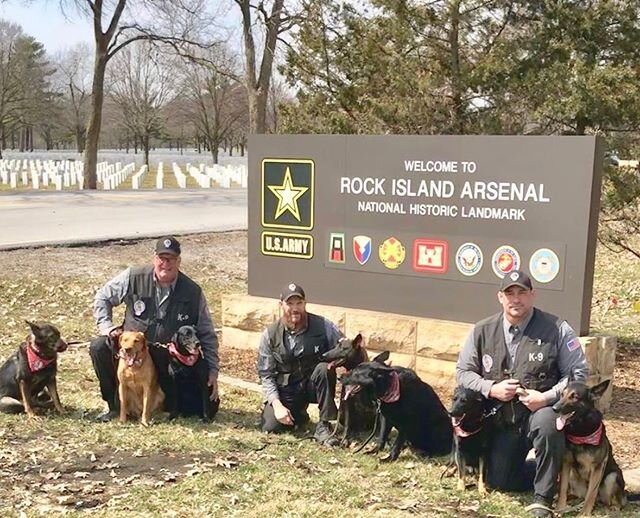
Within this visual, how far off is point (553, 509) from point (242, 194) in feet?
80.7

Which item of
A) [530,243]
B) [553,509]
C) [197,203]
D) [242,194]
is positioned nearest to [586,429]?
[553,509]

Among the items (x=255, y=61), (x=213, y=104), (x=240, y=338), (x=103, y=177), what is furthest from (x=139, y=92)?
(x=240, y=338)

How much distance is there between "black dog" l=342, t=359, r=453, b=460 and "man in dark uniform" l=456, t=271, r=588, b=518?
50cm

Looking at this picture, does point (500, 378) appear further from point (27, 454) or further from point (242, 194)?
point (242, 194)

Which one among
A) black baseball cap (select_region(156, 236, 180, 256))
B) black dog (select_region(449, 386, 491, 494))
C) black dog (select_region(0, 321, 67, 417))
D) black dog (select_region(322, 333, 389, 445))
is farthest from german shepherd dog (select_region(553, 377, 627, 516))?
black dog (select_region(0, 321, 67, 417))

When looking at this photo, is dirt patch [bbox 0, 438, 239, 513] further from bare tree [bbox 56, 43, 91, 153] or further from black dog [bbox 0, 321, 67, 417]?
bare tree [bbox 56, 43, 91, 153]

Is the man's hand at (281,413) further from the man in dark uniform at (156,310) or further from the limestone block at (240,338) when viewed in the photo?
the limestone block at (240,338)

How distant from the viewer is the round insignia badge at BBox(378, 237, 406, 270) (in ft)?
22.6

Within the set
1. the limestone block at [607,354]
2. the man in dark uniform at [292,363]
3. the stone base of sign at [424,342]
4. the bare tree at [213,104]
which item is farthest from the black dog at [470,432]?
the bare tree at [213,104]

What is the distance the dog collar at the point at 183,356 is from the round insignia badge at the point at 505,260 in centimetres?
244

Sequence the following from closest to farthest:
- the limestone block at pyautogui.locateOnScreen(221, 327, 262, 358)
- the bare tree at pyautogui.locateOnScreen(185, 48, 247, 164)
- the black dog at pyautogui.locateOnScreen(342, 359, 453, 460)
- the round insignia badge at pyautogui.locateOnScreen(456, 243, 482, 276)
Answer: the black dog at pyautogui.locateOnScreen(342, 359, 453, 460) → the round insignia badge at pyautogui.locateOnScreen(456, 243, 482, 276) → the limestone block at pyautogui.locateOnScreen(221, 327, 262, 358) → the bare tree at pyautogui.locateOnScreen(185, 48, 247, 164)

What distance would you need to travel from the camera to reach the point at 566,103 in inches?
283

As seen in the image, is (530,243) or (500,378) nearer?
(500,378)

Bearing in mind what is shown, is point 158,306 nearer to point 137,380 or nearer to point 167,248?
point 167,248
